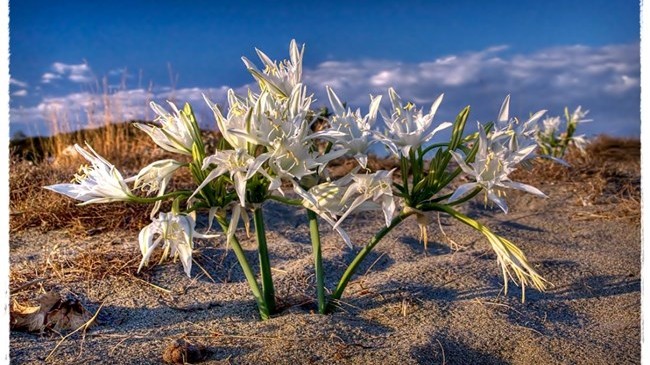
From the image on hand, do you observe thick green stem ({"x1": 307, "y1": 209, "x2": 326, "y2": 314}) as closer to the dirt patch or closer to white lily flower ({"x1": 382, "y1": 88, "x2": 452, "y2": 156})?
the dirt patch

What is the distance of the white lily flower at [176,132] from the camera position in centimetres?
217

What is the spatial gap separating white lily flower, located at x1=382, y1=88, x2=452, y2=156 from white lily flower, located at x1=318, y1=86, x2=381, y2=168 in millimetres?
61

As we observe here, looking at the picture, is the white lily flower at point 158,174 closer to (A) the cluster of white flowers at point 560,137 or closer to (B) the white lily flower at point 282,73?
(B) the white lily flower at point 282,73

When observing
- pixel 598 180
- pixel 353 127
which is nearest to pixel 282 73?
pixel 353 127

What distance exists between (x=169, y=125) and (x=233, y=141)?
0.81ft

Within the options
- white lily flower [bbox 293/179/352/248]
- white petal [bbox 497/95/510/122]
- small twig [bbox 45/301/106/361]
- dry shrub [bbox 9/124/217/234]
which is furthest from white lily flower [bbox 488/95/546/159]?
dry shrub [bbox 9/124/217/234]

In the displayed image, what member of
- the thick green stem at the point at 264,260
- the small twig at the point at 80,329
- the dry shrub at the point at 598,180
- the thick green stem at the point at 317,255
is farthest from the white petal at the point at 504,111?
the dry shrub at the point at 598,180

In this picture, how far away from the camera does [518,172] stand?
6059mm

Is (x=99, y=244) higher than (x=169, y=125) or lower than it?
lower

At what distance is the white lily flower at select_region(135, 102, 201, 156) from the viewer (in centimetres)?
217

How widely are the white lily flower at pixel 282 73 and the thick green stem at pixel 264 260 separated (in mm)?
424

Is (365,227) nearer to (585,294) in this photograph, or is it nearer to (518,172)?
(585,294)

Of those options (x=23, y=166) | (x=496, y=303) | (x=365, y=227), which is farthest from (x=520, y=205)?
(x=23, y=166)

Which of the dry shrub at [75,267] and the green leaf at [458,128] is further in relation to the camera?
the dry shrub at [75,267]
